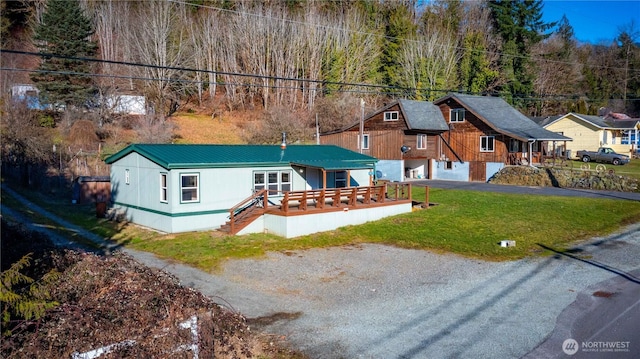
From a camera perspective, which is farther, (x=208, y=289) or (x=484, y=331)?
(x=208, y=289)

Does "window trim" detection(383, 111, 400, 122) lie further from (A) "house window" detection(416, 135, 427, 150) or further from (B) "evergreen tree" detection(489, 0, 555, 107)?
(B) "evergreen tree" detection(489, 0, 555, 107)

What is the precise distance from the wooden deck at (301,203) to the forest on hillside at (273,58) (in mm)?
17808

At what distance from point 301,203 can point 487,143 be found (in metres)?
22.0

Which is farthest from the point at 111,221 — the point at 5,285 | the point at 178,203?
the point at 5,285

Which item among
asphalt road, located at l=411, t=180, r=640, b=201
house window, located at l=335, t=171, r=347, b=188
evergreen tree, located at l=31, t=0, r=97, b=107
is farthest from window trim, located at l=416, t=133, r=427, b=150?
evergreen tree, located at l=31, t=0, r=97, b=107

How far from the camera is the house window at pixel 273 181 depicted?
2152 cm

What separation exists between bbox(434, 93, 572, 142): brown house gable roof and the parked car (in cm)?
987

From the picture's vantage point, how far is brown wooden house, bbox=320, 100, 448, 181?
37.9 meters

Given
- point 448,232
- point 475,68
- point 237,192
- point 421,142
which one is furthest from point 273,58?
point 448,232

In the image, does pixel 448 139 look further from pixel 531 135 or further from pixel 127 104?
pixel 127 104

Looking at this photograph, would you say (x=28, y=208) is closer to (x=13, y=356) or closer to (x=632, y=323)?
(x=13, y=356)

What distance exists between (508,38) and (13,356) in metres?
65.7

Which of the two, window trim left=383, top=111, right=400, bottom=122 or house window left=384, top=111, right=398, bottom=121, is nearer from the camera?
window trim left=383, top=111, right=400, bottom=122

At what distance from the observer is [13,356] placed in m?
6.10
